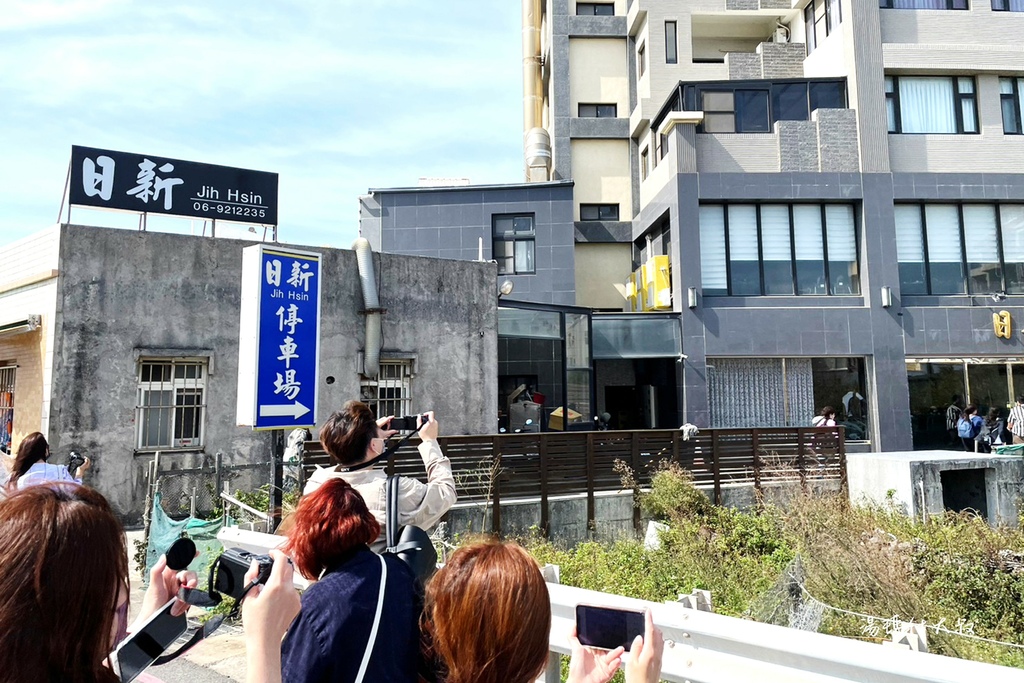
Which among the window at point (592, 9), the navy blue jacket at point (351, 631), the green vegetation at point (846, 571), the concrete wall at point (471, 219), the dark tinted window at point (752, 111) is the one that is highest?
the window at point (592, 9)

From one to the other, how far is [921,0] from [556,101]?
1207 cm

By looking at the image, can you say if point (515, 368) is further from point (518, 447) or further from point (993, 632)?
point (993, 632)

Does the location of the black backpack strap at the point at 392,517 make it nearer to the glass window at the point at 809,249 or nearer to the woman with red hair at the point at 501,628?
the woman with red hair at the point at 501,628

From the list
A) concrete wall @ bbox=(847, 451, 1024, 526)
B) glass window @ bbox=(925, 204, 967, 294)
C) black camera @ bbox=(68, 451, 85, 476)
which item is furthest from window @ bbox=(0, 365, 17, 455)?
glass window @ bbox=(925, 204, 967, 294)

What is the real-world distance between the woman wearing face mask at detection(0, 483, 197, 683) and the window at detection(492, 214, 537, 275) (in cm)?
2104

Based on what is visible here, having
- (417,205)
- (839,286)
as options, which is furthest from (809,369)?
(417,205)

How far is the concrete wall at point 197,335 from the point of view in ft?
37.0

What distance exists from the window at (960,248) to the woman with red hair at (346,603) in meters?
20.7

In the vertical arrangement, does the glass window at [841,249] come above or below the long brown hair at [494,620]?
above

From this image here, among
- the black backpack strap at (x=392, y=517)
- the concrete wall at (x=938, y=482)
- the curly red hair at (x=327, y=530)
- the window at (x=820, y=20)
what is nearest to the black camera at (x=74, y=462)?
the black backpack strap at (x=392, y=517)

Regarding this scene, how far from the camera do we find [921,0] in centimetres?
2022

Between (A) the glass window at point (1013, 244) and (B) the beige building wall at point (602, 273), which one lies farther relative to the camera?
(B) the beige building wall at point (602, 273)

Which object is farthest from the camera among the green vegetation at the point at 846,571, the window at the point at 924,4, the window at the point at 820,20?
the window at the point at 820,20

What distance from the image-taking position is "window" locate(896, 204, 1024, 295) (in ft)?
64.0
